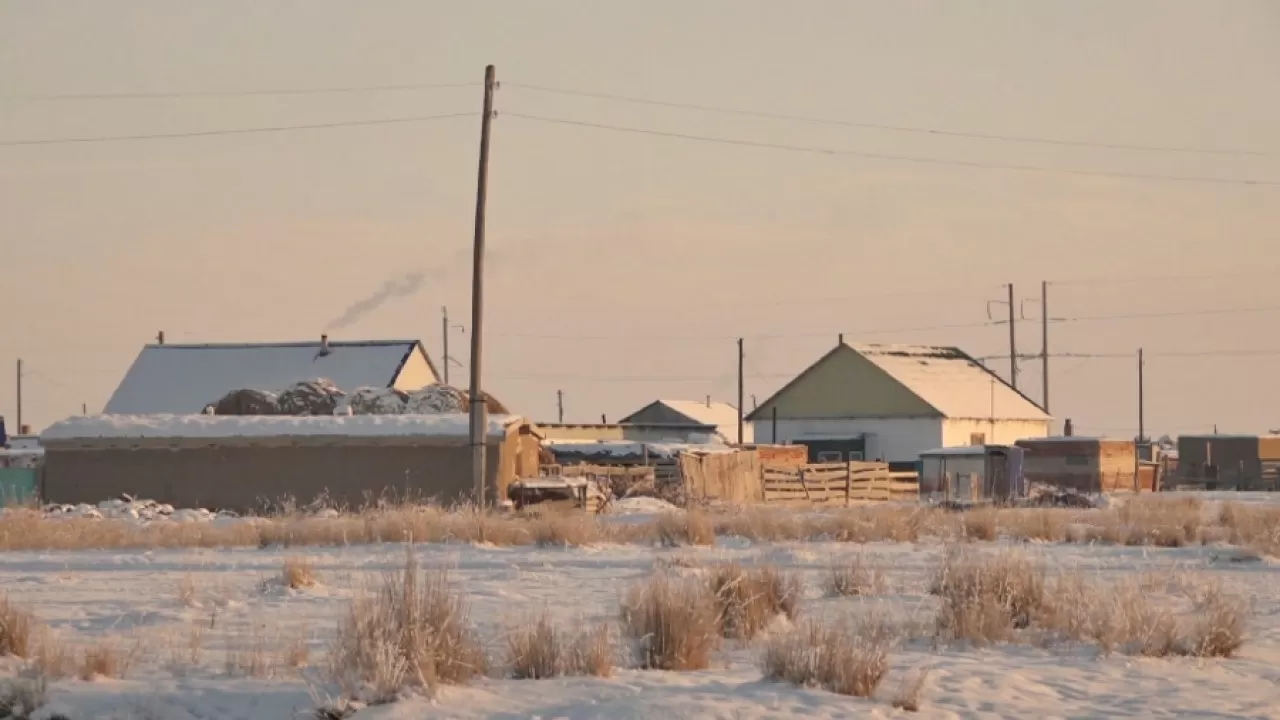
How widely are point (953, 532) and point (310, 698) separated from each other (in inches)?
759

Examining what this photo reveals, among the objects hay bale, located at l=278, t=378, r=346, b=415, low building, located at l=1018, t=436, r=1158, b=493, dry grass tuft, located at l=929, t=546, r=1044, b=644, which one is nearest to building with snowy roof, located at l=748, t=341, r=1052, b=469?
low building, located at l=1018, t=436, r=1158, b=493

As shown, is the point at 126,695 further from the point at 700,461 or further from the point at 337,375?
the point at 337,375

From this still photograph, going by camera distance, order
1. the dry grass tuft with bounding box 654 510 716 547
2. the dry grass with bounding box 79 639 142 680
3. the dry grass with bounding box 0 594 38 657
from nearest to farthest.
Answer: the dry grass with bounding box 79 639 142 680 < the dry grass with bounding box 0 594 38 657 < the dry grass tuft with bounding box 654 510 716 547

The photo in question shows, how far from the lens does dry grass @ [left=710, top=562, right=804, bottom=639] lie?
14.1 m

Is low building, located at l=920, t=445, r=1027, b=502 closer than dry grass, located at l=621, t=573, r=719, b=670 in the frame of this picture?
No

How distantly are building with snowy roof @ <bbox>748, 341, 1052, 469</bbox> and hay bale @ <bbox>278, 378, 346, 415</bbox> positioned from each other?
95.9 feet

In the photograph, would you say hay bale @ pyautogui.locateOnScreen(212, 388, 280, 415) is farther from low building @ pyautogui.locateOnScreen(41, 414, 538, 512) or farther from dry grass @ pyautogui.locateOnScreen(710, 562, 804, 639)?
dry grass @ pyautogui.locateOnScreen(710, 562, 804, 639)

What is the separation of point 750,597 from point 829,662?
9.90 ft

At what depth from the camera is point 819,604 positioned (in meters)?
16.5

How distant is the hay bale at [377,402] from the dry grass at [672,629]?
36.2 meters

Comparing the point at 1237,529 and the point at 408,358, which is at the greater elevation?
the point at 408,358

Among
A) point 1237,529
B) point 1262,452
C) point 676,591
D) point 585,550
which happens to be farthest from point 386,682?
point 1262,452

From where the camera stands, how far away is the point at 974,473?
56.1 meters

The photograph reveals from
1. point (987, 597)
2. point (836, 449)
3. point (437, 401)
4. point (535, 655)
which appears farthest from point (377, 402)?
point (535, 655)
